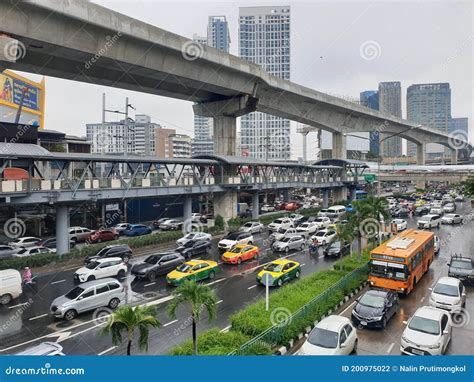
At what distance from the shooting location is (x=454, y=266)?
66.9 feet

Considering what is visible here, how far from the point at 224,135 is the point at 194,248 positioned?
18.7m

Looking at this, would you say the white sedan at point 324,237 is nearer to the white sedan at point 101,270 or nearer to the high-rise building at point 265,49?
the white sedan at point 101,270

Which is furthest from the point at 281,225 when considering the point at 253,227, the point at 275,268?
the point at 275,268

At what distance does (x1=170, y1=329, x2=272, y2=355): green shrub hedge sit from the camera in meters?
10.6

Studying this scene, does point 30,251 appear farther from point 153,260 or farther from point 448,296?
point 448,296

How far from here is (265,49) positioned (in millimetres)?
140125

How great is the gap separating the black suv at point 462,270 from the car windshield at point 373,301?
840 centimetres

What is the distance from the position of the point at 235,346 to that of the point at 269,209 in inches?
1788

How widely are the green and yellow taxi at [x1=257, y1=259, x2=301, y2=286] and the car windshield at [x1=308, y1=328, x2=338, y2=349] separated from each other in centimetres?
761

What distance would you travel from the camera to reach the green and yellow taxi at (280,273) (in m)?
19.4

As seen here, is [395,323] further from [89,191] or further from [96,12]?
[96,12]

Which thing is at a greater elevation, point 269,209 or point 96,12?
point 96,12

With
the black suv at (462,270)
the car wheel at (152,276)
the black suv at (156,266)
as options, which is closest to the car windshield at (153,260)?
the black suv at (156,266)

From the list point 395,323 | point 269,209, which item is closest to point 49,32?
point 395,323
